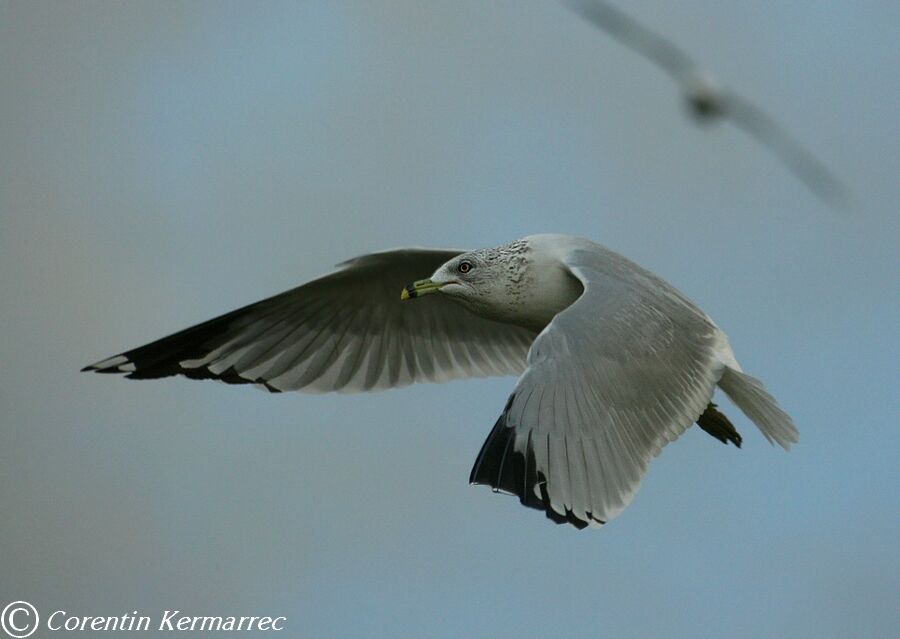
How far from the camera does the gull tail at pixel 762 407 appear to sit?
4.65 metres

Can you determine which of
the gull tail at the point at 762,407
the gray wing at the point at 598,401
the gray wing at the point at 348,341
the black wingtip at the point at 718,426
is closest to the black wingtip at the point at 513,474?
the gray wing at the point at 598,401

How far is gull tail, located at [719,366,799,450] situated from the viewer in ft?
15.3

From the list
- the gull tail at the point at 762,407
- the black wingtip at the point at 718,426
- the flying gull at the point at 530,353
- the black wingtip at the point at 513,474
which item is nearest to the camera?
the black wingtip at the point at 513,474

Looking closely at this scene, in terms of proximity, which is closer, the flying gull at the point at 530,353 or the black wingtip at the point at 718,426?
the flying gull at the point at 530,353

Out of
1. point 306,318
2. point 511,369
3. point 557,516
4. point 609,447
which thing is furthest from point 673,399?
point 306,318

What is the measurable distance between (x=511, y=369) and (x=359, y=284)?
34.0 inches

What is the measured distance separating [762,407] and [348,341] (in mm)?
2103

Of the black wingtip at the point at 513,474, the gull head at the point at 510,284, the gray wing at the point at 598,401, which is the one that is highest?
the gull head at the point at 510,284

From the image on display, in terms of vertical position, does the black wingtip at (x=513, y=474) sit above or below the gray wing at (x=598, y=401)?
below

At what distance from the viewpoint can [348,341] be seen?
19.5ft

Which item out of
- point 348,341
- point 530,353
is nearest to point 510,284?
point 530,353

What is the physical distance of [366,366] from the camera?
595 cm

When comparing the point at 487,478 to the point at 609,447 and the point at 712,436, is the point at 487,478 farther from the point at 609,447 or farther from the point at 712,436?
the point at 712,436

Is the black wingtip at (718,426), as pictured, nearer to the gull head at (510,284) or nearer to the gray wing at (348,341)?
the gull head at (510,284)
